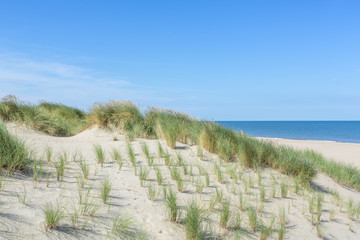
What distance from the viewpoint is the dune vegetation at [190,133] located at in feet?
21.0

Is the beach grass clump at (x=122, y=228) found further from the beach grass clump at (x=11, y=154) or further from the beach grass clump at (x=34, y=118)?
the beach grass clump at (x=34, y=118)

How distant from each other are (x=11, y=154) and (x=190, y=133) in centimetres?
441

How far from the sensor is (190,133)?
25.1ft

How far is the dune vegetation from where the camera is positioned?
641cm

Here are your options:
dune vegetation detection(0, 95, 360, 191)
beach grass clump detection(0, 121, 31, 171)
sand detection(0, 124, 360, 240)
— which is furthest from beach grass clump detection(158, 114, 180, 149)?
beach grass clump detection(0, 121, 31, 171)

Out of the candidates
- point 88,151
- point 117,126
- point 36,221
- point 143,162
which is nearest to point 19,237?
point 36,221

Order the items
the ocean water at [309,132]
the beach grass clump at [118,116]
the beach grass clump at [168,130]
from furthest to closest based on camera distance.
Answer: the ocean water at [309,132], the beach grass clump at [118,116], the beach grass clump at [168,130]

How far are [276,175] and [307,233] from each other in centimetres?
213

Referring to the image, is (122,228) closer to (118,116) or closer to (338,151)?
(118,116)

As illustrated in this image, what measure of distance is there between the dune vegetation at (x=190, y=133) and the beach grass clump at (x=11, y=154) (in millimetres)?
3296

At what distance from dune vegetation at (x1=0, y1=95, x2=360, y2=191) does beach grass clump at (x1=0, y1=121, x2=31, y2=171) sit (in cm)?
330

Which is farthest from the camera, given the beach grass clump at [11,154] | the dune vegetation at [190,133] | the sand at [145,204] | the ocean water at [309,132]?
the ocean water at [309,132]

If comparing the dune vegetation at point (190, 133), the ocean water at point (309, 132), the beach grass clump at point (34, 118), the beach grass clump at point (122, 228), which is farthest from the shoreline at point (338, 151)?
the beach grass clump at point (122, 228)

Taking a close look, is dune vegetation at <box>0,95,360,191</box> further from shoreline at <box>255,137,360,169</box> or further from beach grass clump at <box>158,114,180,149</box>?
shoreline at <box>255,137,360,169</box>
